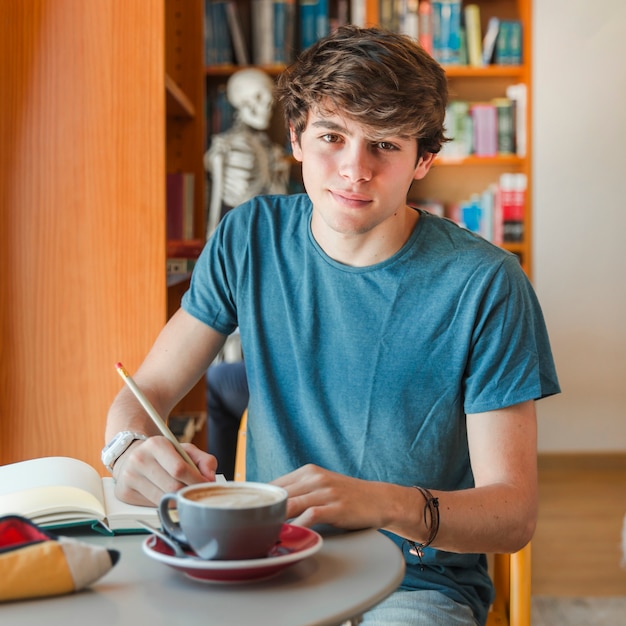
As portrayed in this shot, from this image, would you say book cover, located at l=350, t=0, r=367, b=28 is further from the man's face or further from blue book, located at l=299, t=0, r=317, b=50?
the man's face

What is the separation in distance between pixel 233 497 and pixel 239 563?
0.20ft

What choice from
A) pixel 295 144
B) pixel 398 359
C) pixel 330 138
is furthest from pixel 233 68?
→ pixel 398 359

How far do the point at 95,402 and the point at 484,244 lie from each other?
86 cm

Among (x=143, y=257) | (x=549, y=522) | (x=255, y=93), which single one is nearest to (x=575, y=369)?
(x=549, y=522)

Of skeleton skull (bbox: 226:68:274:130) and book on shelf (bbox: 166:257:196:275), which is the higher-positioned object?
skeleton skull (bbox: 226:68:274:130)

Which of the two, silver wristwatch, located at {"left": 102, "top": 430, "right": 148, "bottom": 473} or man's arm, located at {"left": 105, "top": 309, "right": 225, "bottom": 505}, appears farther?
silver wristwatch, located at {"left": 102, "top": 430, "right": 148, "bottom": 473}

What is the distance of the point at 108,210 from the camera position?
5.82 ft

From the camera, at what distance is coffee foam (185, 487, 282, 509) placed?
73cm

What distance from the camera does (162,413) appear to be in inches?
53.0

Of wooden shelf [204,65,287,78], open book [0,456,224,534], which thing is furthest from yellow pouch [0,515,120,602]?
wooden shelf [204,65,287,78]

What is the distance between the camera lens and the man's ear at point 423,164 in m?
1.38

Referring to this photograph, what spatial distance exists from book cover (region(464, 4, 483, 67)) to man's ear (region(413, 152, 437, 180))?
324 cm

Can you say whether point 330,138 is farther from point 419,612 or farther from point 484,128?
point 484,128

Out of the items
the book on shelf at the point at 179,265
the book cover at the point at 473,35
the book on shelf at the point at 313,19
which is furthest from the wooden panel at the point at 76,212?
the book cover at the point at 473,35
